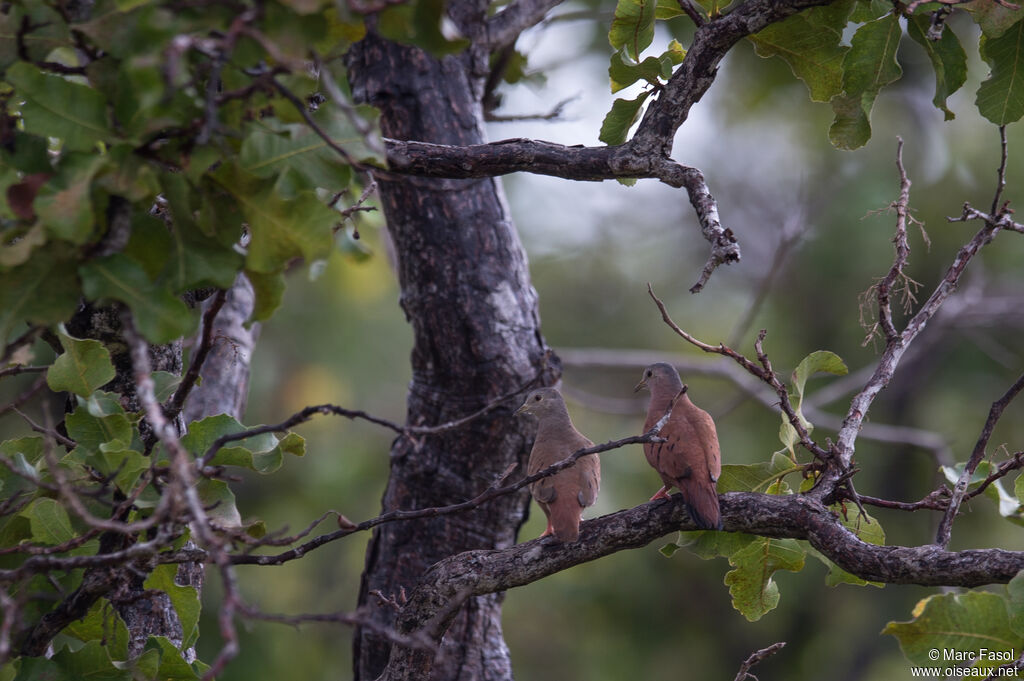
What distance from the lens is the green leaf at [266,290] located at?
1737mm

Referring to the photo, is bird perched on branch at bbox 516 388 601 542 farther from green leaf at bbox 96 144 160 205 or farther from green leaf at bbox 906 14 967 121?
green leaf at bbox 96 144 160 205

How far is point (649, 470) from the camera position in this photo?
7691 mm

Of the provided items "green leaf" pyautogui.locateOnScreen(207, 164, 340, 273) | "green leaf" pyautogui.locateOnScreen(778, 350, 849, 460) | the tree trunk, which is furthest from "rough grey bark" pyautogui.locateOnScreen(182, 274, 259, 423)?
"green leaf" pyautogui.locateOnScreen(778, 350, 849, 460)

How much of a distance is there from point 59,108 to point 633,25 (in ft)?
4.88

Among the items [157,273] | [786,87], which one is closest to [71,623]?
[157,273]

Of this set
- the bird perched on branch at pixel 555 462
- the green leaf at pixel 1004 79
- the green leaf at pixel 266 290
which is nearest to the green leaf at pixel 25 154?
the green leaf at pixel 266 290

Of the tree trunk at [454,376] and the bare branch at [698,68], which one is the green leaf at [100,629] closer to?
the tree trunk at [454,376]

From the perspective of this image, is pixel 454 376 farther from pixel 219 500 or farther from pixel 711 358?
pixel 711 358

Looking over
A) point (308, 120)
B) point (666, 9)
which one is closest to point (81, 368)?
point (308, 120)

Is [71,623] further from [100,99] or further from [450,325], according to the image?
[450,325]

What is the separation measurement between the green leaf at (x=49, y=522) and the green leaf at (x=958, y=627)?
1.84 meters

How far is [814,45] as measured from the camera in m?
2.49

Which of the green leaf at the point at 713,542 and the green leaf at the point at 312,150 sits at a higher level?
the green leaf at the point at 312,150

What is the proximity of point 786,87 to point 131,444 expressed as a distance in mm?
8679
